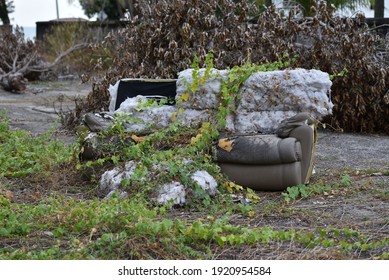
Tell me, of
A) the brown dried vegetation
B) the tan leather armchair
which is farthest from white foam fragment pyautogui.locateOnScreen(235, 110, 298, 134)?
the brown dried vegetation

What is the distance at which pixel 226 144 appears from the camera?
24.1 feet

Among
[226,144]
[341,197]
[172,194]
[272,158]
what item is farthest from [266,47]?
[172,194]

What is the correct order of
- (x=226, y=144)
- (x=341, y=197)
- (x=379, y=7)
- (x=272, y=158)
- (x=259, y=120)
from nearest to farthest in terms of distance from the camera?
(x=341, y=197) → (x=272, y=158) → (x=226, y=144) → (x=259, y=120) → (x=379, y=7)

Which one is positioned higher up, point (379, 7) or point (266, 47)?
point (379, 7)

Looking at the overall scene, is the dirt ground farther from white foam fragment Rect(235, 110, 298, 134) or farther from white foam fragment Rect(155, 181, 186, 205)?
white foam fragment Rect(235, 110, 298, 134)

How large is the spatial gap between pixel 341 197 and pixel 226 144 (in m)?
1.22

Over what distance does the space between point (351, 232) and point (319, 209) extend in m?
1.09

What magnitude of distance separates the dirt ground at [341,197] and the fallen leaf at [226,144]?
57cm

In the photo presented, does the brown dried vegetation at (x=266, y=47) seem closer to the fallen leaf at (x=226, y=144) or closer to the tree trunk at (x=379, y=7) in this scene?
the fallen leaf at (x=226, y=144)

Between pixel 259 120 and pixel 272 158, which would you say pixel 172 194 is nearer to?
pixel 272 158

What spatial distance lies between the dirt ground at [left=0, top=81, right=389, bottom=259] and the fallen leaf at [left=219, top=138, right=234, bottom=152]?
1.87ft

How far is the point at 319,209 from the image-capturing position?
259 inches

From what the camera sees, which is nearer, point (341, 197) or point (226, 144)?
point (341, 197)

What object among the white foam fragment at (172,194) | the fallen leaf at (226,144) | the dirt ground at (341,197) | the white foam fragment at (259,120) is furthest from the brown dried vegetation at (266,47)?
the white foam fragment at (172,194)
